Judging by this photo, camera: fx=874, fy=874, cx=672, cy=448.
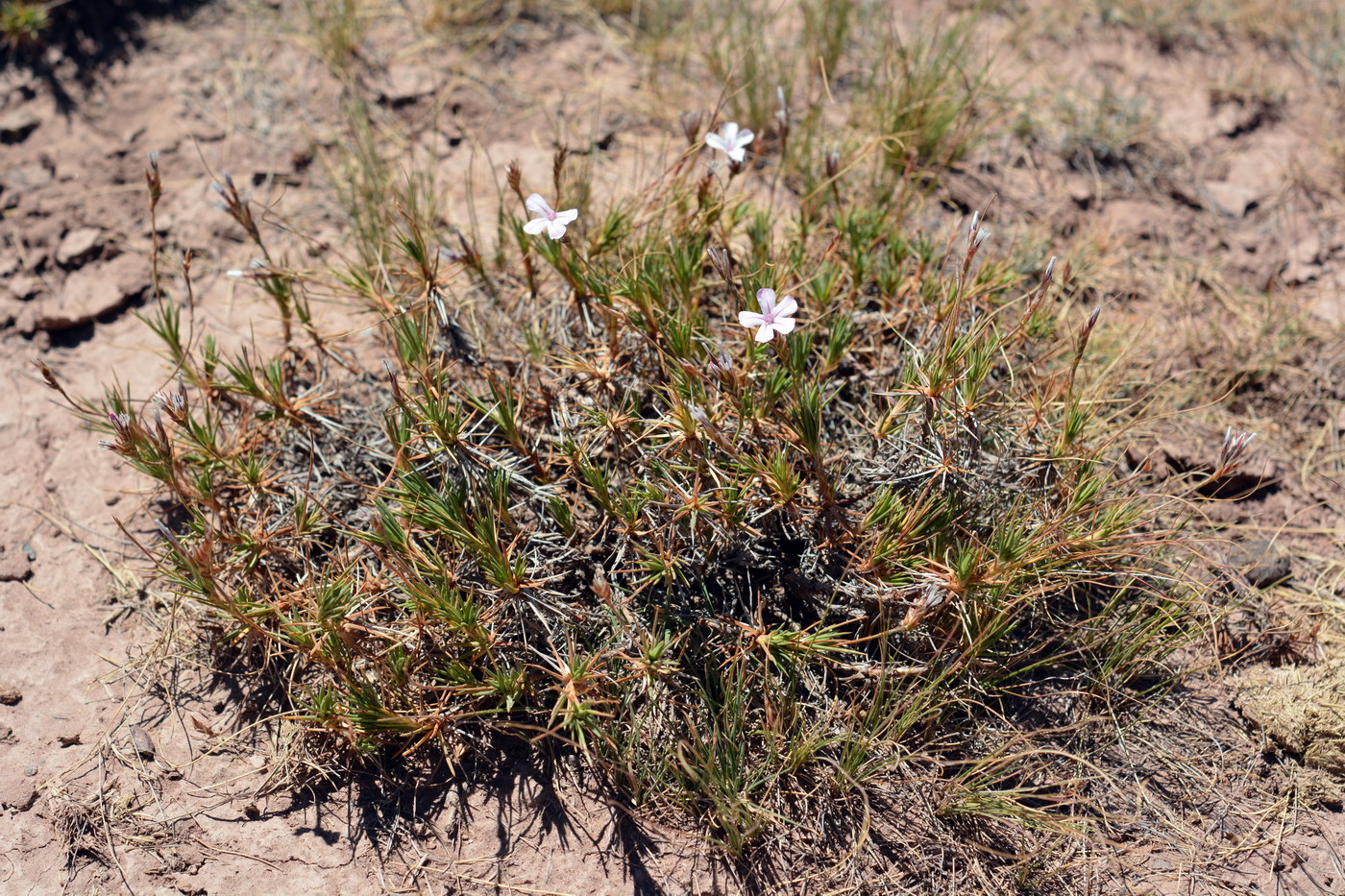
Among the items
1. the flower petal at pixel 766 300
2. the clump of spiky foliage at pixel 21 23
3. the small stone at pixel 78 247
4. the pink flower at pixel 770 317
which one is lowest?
the small stone at pixel 78 247

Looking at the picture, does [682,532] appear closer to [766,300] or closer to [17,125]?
[766,300]

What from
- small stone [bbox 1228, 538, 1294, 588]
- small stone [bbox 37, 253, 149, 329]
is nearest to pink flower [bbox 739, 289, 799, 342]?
small stone [bbox 1228, 538, 1294, 588]

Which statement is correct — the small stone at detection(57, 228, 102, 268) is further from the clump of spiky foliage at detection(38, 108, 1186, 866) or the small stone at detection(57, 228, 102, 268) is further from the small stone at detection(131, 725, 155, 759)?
the small stone at detection(131, 725, 155, 759)

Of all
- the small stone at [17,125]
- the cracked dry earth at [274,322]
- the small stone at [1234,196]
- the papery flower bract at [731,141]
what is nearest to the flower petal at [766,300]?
the papery flower bract at [731,141]

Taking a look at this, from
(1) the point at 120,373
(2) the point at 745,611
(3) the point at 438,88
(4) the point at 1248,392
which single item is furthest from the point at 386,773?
(4) the point at 1248,392

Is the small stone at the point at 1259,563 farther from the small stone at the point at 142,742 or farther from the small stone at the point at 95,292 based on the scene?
the small stone at the point at 95,292

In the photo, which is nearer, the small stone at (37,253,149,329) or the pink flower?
the pink flower

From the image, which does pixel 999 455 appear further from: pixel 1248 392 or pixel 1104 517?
pixel 1248 392
